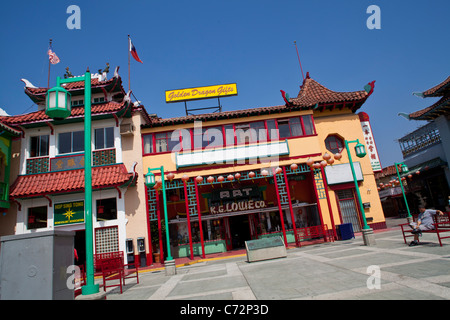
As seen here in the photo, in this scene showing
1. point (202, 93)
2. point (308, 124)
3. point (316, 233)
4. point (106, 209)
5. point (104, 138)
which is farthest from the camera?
point (202, 93)

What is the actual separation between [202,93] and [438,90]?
18929 mm

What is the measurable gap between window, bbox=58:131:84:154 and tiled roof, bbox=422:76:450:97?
26543 mm

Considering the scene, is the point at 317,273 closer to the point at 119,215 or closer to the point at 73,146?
the point at 119,215

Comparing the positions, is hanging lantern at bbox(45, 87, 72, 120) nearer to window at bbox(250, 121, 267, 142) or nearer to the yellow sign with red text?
window at bbox(250, 121, 267, 142)

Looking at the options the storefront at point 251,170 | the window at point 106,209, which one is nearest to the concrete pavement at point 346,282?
the window at point 106,209

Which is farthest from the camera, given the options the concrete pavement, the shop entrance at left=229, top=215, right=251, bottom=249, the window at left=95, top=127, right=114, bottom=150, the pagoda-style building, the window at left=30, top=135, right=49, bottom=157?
the pagoda-style building

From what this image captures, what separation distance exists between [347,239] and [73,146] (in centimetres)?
1812

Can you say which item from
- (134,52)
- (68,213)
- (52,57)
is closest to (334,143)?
(134,52)

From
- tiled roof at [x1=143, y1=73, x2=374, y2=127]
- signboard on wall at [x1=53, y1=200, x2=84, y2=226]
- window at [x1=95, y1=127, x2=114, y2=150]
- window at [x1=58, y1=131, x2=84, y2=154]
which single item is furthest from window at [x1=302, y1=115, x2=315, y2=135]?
signboard on wall at [x1=53, y1=200, x2=84, y2=226]

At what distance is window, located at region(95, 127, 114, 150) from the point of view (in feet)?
55.3

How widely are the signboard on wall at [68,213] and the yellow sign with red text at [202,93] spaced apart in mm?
11277

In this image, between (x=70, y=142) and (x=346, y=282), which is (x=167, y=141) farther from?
(x=346, y=282)

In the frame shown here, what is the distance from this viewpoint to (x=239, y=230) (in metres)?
19.2

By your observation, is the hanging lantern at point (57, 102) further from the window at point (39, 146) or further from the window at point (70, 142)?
the window at point (39, 146)
